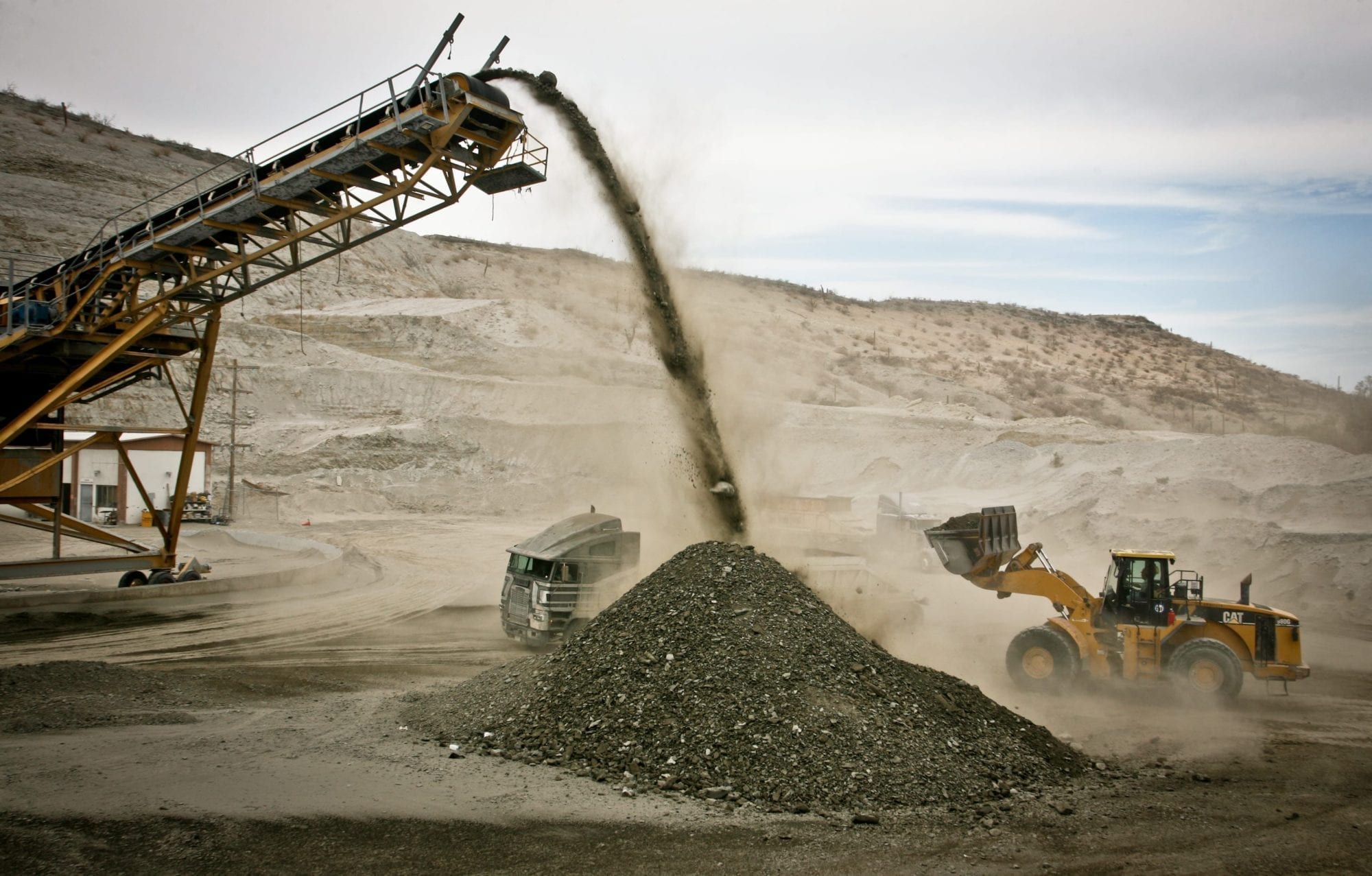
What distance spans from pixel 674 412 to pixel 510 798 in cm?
1138

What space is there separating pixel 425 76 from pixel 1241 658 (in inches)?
584

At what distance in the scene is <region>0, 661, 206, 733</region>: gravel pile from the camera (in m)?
10.4

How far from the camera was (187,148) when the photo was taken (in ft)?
255

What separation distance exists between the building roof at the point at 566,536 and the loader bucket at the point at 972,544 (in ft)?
17.3

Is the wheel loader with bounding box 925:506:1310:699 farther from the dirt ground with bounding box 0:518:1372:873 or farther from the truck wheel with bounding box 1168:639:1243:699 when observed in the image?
the dirt ground with bounding box 0:518:1372:873

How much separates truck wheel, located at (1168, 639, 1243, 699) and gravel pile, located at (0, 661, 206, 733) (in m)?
12.5

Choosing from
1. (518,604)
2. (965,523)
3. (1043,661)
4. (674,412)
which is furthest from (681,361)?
(1043,661)

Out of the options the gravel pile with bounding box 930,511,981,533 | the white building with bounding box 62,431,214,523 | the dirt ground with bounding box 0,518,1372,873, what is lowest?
the dirt ground with bounding box 0,518,1372,873

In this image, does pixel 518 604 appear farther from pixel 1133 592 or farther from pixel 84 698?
pixel 1133 592

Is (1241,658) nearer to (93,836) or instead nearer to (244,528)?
(93,836)

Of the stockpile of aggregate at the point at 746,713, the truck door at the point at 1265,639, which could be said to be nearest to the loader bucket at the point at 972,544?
the truck door at the point at 1265,639

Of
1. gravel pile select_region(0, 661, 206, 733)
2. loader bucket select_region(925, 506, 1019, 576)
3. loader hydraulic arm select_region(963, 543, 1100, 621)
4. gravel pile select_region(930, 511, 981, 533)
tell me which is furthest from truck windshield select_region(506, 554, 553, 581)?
loader hydraulic arm select_region(963, 543, 1100, 621)

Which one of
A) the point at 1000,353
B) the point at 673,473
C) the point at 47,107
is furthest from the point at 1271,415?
the point at 47,107

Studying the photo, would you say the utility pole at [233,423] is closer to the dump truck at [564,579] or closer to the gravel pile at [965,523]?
the dump truck at [564,579]
